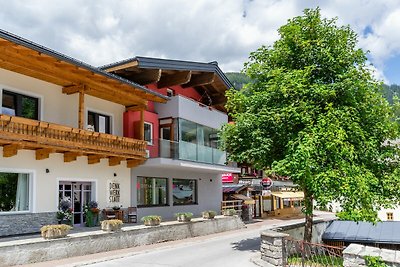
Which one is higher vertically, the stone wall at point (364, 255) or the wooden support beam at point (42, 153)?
the wooden support beam at point (42, 153)

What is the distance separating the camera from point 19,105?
53.2ft

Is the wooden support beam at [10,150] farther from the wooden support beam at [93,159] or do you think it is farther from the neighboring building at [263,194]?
the neighboring building at [263,194]

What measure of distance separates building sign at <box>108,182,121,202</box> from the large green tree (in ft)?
25.3

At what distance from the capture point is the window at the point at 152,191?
74.5ft

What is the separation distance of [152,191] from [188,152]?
313 centimetres

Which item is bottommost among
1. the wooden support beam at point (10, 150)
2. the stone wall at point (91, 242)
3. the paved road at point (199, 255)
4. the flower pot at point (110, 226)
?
the paved road at point (199, 255)

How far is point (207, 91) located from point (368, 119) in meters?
17.5

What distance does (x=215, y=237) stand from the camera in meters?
20.5

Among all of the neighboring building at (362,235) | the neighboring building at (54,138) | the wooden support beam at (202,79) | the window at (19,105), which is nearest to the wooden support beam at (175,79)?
the wooden support beam at (202,79)

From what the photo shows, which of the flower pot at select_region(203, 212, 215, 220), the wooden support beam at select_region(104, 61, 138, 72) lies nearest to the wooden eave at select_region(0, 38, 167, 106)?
the wooden support beam at select_region(104, 61, 138, 72)

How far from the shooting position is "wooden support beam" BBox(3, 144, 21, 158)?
14828 millimetres

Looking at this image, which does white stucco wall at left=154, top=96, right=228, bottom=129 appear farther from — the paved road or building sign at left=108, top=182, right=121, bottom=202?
the paved road

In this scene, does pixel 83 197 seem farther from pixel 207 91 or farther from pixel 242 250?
pixel 207 91

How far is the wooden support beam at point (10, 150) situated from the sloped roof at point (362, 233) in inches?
568
